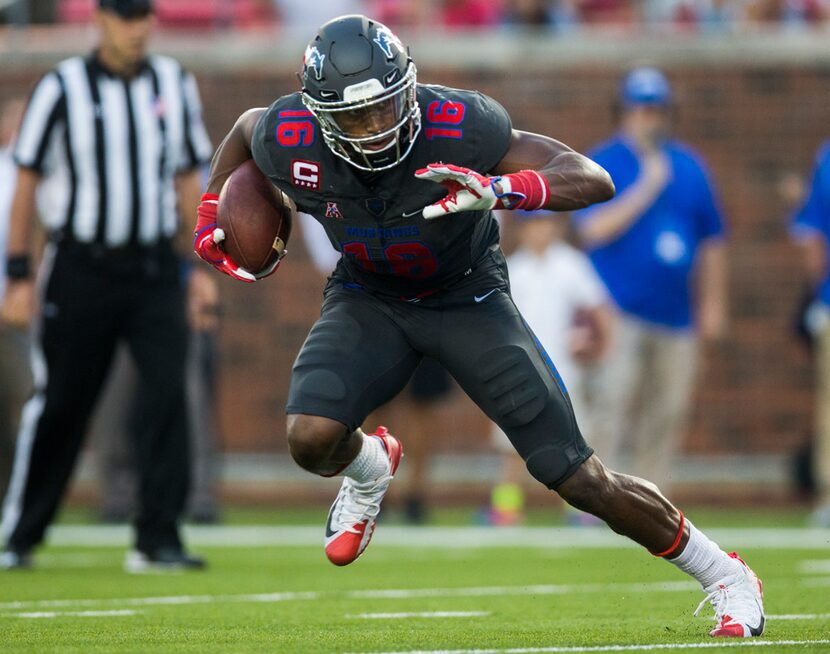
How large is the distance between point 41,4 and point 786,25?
4.98m

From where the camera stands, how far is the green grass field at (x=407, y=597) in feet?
13.5

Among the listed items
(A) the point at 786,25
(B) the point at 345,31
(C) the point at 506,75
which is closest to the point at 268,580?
(B) the point at 345,31

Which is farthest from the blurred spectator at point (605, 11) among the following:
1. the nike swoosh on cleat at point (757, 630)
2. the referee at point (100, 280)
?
the nike swoosh on cleat at point (757, 630)

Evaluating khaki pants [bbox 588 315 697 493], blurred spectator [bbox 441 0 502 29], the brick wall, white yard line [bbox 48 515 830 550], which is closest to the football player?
white yard line [bbox 48 515 830 550]

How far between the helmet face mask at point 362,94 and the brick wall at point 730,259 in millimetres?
6156

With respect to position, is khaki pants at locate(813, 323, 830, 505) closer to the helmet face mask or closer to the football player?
the football player

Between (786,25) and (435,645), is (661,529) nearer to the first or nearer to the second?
(435,645)

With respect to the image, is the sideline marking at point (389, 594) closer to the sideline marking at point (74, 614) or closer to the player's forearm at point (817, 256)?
the sideline marking at point (74, 614)

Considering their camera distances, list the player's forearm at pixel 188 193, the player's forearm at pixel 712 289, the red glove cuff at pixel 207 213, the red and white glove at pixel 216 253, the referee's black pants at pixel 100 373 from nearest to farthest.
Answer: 1. the red and white glove at pixel 216 253
2. the red glove cuff at pixel 207 213
3. the referee's black pants at pixel 100 373
4. the player's forearm at pixel 188 193
5. the player's forearm at pixel 712 289

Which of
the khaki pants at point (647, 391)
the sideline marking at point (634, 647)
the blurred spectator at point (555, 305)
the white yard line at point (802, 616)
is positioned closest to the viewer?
Result: the sideline marking at point (634, 647)

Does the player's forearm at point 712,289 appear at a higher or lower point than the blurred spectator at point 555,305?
higher

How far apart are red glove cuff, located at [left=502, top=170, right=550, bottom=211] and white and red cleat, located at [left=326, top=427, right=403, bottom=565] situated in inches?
38.7

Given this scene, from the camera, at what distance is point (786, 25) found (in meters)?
10.7

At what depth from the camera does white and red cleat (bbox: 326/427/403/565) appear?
15.1ft
